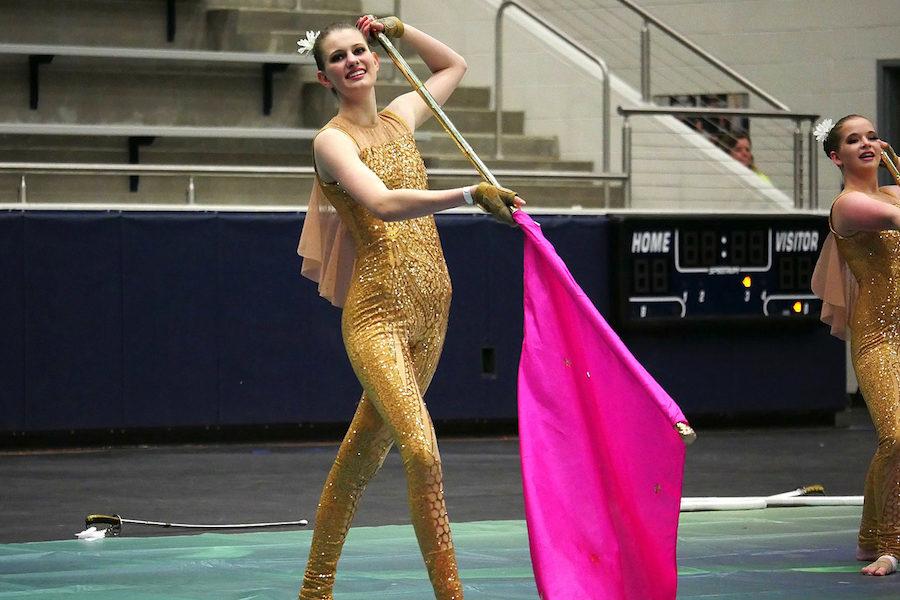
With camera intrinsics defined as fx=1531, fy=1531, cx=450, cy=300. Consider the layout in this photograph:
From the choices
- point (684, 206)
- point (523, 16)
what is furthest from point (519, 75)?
point (684, 206)

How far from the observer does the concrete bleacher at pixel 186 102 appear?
11984 mm

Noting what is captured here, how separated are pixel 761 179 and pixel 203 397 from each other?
4.99 m

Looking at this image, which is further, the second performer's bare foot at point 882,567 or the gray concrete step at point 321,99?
the gray concrete step at point 321,99

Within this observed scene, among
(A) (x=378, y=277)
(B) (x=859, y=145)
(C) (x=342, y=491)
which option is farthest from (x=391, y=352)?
(B) (x=859, y=145)

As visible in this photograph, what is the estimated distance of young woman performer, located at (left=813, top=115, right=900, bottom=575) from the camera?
6211 millimetres

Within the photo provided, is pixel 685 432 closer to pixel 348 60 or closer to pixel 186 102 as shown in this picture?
pixel 348 60

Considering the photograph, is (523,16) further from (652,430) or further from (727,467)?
(652,430)

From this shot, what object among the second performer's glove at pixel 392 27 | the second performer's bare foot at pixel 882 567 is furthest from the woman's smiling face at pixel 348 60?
the second performer's bare foot at pixel 882 567

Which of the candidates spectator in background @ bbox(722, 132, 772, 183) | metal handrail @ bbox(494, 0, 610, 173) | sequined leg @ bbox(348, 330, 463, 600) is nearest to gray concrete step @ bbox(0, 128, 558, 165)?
metal handrail @ bbox(494, 0, 610, 173)

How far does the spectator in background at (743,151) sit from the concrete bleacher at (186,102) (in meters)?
1.17

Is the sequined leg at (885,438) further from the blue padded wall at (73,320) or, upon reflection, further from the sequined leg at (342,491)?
the blue padded wall at (73,320)

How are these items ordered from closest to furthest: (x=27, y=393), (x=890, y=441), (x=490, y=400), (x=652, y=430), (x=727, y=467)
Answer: (x=652, y=430)
(x=890, y=441)
(x=727, y=467)
(x=27, y=393)
(x=490, y=400)

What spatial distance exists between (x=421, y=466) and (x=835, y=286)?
2781 mm

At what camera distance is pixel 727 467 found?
32.6 ft
